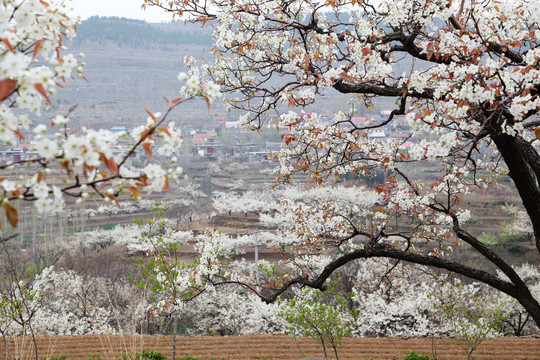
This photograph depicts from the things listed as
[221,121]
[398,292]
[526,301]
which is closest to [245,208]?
[398,292]

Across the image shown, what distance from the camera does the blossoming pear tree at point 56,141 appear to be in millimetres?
974

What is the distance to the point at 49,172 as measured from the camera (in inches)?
39.4

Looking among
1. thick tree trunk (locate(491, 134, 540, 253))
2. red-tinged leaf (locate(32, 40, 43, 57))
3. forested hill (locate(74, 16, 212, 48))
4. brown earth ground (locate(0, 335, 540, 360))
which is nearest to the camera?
red-tinged leaf (locate(32, 40, 43, 57))

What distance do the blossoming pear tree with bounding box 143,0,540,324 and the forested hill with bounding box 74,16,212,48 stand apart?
61.3m

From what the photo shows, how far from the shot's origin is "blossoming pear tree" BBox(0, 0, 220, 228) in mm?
974

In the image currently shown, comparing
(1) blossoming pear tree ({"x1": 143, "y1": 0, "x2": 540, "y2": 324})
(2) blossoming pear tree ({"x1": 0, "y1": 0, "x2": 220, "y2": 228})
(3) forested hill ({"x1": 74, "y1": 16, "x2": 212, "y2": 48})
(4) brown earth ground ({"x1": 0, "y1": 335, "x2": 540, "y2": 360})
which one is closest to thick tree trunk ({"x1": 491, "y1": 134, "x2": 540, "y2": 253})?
(1) blossoming pear tree ({"x1": 143, "y1": 0, "x2": 540, "y2": 324})

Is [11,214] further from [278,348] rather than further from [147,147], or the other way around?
[278,348]

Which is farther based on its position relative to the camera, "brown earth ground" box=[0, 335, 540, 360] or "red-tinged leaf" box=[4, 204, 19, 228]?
"brown earth ground" box=[0, 335, 540, 360]

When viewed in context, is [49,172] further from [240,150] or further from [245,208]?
[240,150]

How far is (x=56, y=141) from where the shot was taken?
3.21 ft

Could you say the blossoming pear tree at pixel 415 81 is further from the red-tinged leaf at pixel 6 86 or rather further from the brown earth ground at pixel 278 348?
the brown earth ground at pixel 278 348

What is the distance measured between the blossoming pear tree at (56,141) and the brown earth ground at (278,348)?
459 cm

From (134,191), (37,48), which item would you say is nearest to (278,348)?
(134,191)

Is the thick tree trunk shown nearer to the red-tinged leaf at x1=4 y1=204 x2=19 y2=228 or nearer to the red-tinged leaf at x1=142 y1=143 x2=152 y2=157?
the red-tinged leaf at x1=142 y1=143 x2=152 y2=157
